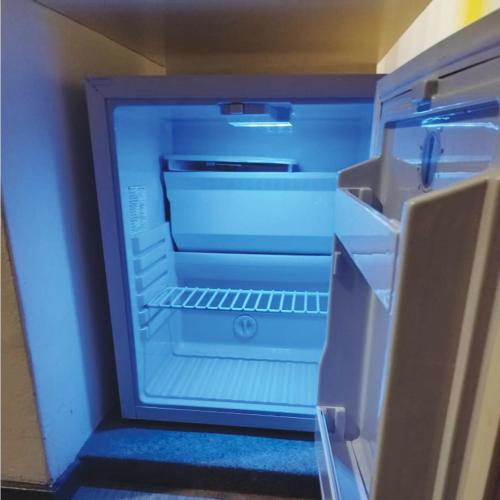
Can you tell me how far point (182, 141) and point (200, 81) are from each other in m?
0.58

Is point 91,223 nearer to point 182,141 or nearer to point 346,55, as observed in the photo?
point 182,141

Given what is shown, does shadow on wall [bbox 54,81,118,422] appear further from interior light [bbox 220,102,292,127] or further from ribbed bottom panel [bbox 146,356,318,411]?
interior light [bbox 220,102,292,127]

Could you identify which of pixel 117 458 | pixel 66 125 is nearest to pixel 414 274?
pixel 66 125

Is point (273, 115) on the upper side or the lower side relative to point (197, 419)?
upper

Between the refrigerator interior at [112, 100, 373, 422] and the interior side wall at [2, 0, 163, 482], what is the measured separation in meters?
0.14

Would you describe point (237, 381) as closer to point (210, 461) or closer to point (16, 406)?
point (210, 461)

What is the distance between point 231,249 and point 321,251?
1.18ft

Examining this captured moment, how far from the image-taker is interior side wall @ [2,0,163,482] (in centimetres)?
81

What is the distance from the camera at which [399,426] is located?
1.26 ft

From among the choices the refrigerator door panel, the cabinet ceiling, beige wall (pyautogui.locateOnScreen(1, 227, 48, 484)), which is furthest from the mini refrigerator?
beige wall (pyautogui.locateOnScreen(1, 227, 48, 484))

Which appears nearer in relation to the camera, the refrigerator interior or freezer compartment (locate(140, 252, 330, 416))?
the refrigerator interior

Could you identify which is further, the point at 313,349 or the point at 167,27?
the point at 313,349

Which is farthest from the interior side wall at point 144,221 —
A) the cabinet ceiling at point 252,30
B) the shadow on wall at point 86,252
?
the cabinet ceiling at point 252,30

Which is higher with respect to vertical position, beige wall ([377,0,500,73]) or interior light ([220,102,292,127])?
beige wall ([377,0,500,73])
